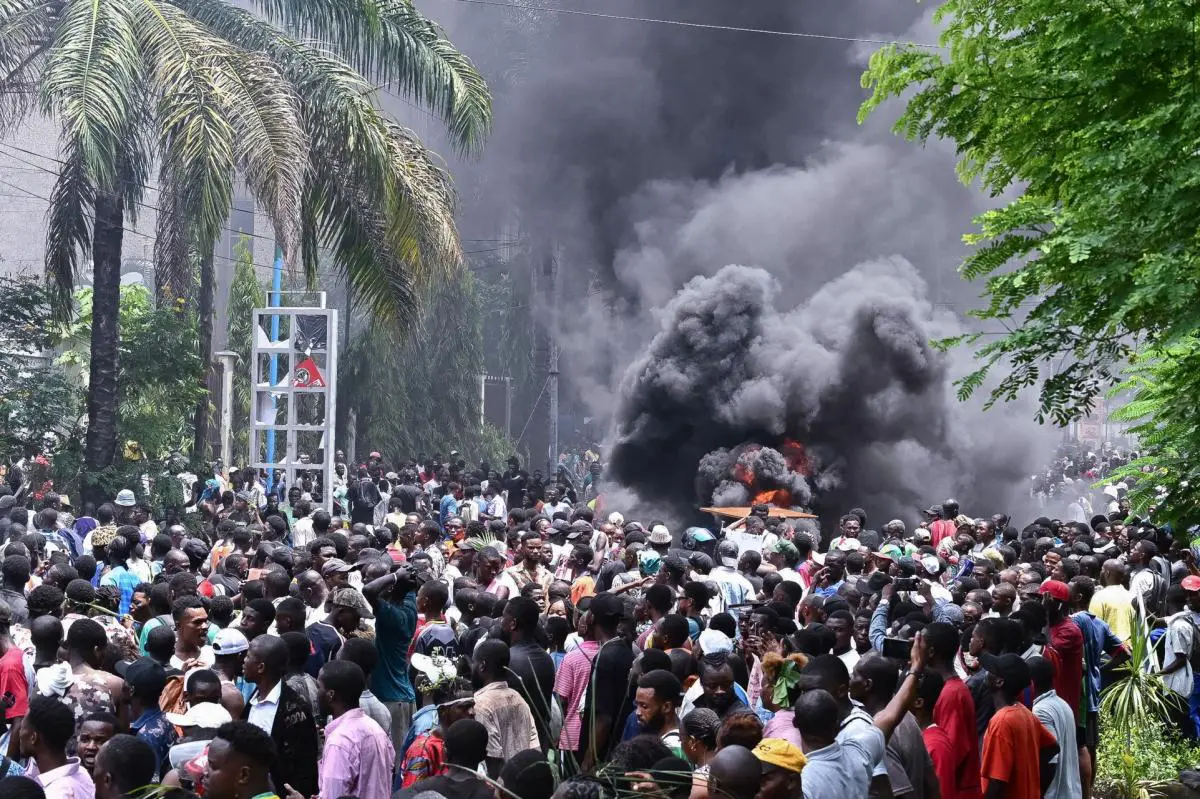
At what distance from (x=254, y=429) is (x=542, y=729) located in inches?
438

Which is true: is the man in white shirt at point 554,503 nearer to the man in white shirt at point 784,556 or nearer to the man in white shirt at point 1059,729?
the man in white shirt at point 784,556

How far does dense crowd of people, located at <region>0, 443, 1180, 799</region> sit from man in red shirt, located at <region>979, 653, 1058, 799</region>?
12mm

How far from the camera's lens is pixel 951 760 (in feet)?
18.5

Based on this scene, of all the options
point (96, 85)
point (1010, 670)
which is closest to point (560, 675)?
point (1010, 670)

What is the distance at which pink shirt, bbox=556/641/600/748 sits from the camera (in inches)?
243

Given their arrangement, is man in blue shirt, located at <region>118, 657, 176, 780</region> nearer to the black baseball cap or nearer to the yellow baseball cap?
the yellow baseball cap

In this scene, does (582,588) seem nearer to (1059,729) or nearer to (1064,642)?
(1064,642)

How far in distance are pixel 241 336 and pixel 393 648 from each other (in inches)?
855

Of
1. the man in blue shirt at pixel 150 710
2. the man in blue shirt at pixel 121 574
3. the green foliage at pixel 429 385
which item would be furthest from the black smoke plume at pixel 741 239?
the man in blue shirt at pixel 150 710

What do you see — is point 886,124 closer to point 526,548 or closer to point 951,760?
point 526,548

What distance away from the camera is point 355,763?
515 cm

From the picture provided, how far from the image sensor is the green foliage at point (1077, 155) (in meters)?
4.76

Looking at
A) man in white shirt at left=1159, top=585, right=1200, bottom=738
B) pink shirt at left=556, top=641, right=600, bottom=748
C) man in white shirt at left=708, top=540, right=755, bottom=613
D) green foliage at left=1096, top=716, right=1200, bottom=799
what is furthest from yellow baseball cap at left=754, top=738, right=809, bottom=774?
man in white shirt at left=1159, top=585, right=1200, bottom=738

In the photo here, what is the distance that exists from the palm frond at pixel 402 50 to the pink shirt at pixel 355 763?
1153 cm
